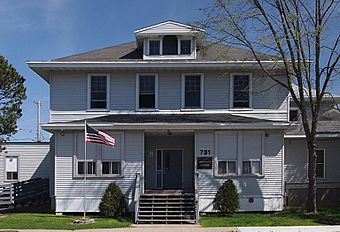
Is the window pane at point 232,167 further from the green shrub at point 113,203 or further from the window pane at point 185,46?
the window pane at point 185,46

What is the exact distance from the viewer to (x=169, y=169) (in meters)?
23.2

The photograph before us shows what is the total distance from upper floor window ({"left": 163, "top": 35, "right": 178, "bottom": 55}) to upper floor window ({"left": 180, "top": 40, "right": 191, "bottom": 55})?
0.30 metres

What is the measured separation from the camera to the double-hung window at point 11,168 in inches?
1163

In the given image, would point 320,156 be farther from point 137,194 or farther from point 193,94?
point 137,194

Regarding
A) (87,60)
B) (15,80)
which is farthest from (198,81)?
(15,80)

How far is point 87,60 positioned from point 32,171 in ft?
34.2

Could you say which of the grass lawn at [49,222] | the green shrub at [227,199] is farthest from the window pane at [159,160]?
the grass lawn at [49,222]

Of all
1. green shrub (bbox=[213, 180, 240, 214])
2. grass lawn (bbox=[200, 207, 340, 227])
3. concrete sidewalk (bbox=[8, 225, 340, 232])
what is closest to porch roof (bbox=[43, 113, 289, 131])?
green shrub (bbox=[213, 180, 240, 214])

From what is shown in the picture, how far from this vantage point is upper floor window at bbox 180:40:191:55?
23.3 meters

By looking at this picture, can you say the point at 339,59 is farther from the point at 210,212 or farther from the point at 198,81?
the point at 210,212

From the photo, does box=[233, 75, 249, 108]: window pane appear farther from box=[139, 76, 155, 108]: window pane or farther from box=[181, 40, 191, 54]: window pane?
box=[139, 76, 155, 108]: window pane

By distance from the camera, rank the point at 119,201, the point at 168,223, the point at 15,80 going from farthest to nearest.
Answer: the point at 15,80
the point at 119,201
the point at 168,223

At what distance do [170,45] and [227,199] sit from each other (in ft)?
27.0

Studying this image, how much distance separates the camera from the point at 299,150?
24719 mm
